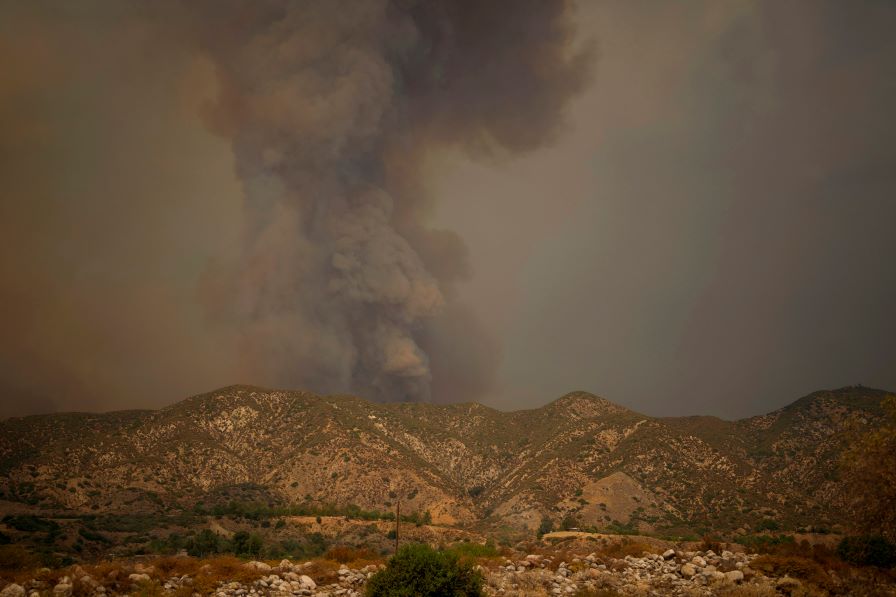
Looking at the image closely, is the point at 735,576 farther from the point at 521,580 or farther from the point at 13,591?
the point at 13,591

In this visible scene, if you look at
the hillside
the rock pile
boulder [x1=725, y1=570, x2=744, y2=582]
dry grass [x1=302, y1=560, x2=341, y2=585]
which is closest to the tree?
the rock pile

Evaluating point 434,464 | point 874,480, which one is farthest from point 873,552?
point 434,464

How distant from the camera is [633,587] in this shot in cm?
1828

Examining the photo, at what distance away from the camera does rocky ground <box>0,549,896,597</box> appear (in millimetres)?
15805

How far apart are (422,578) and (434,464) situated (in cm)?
7846

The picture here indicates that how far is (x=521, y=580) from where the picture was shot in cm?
1919

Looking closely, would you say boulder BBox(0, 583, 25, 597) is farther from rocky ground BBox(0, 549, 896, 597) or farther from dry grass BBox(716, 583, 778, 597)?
dry grass BBox(716, 583, 778, 597)

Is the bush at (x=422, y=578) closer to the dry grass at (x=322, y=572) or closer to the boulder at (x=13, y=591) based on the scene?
the dry grass at (x=322, y=572)

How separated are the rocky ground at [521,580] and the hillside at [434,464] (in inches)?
1571

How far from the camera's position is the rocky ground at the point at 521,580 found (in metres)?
15.8

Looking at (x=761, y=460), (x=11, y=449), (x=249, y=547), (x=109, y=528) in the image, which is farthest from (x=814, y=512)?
(x=11, y=449)

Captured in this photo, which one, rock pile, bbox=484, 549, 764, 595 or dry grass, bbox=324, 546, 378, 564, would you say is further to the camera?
dry grass, bbox=324, 546, 378, 564

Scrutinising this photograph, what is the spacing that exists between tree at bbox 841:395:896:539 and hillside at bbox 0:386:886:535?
40.2 metres

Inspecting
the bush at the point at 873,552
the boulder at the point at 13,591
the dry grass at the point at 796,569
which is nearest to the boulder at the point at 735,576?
the dry grass at the point at 796,569
